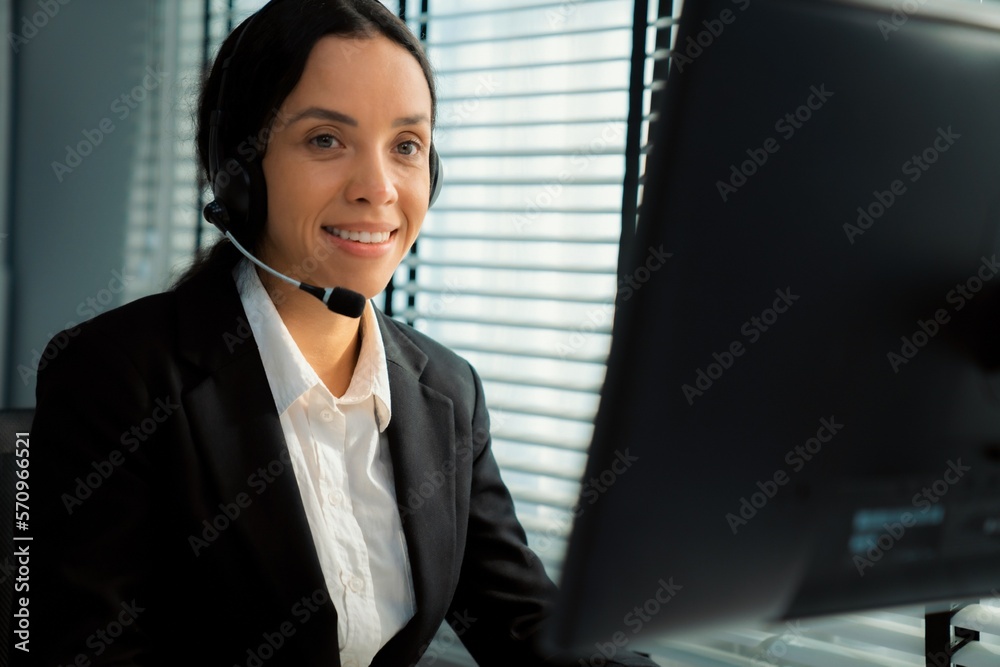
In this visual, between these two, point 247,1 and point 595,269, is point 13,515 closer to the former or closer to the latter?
point 595,269

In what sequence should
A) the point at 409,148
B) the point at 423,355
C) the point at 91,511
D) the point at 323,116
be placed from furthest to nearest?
the point at 423,355 < the point at 409,148 < the point at 323,116 < the point at 91,511

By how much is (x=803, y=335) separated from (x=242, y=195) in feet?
2.69

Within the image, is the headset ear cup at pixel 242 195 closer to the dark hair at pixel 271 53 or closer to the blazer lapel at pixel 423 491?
the dark hair at pixel 271 53

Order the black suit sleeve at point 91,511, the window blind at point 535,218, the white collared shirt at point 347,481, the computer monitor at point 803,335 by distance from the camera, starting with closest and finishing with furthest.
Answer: the computer monitor at point 803,335
the black suit sleeve at point 91,511
the white collared shirt at point 347,481
the window blind at point 535,218

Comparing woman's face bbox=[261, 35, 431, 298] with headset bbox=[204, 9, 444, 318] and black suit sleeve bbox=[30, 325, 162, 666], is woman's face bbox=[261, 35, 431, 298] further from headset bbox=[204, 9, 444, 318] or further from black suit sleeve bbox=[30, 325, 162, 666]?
black suit sleeve bbox=[30, 325, 162, 666]

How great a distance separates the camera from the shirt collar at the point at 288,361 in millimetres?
1088

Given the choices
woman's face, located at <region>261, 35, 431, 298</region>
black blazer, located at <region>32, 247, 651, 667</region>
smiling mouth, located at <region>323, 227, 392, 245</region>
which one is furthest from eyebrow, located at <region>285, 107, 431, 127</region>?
black blazer, located at <region>32, 247, 651, 667</region>

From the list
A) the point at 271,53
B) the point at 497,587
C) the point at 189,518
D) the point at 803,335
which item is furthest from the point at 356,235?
the point at 803,335

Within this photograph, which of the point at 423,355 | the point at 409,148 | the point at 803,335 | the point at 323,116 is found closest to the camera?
the point at 803,335

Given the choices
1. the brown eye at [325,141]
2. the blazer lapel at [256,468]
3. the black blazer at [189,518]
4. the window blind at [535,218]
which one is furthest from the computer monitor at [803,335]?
the window blind at [535,218]

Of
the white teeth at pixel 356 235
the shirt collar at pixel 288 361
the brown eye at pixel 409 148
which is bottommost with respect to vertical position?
the shirt collar at pixel 288 361

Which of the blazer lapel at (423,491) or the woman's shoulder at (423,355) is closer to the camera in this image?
the blazer lapel at (423,491)

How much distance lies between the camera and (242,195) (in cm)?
108

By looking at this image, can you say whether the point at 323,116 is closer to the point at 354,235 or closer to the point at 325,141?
the point at 325,141
